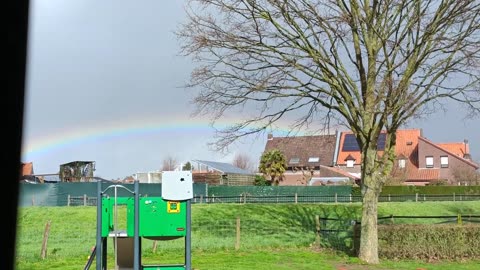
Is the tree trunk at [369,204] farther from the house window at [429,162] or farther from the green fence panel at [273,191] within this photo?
the house window at [429,162]

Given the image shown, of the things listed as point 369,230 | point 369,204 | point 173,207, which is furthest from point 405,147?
point 173,207

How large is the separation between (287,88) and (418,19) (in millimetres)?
4391

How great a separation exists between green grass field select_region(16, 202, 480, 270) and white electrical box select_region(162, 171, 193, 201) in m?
5.09

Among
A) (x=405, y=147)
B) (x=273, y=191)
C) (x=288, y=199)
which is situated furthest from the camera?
(x=405, y=147)

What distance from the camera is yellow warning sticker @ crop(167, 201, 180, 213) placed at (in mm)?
9984

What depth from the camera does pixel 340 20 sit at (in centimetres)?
1602

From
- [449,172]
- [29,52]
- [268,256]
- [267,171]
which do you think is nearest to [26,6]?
[29,52]

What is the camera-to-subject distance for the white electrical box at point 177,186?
977 cm

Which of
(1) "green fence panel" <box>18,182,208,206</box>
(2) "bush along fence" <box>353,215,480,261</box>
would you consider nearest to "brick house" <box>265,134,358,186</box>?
(1) "green fence panel" <box>18,182,208,206</box>

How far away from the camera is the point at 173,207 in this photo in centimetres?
1002

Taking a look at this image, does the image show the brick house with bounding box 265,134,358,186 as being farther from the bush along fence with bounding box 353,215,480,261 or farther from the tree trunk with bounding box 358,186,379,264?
the tree trunk with bounding box 358,186,379,264

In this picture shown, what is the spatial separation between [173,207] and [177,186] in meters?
0.46

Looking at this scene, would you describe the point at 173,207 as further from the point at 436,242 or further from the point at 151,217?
the point at 436,242

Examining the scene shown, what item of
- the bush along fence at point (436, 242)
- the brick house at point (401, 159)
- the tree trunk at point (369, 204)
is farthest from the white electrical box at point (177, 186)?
the brick house at point (401, 159)
